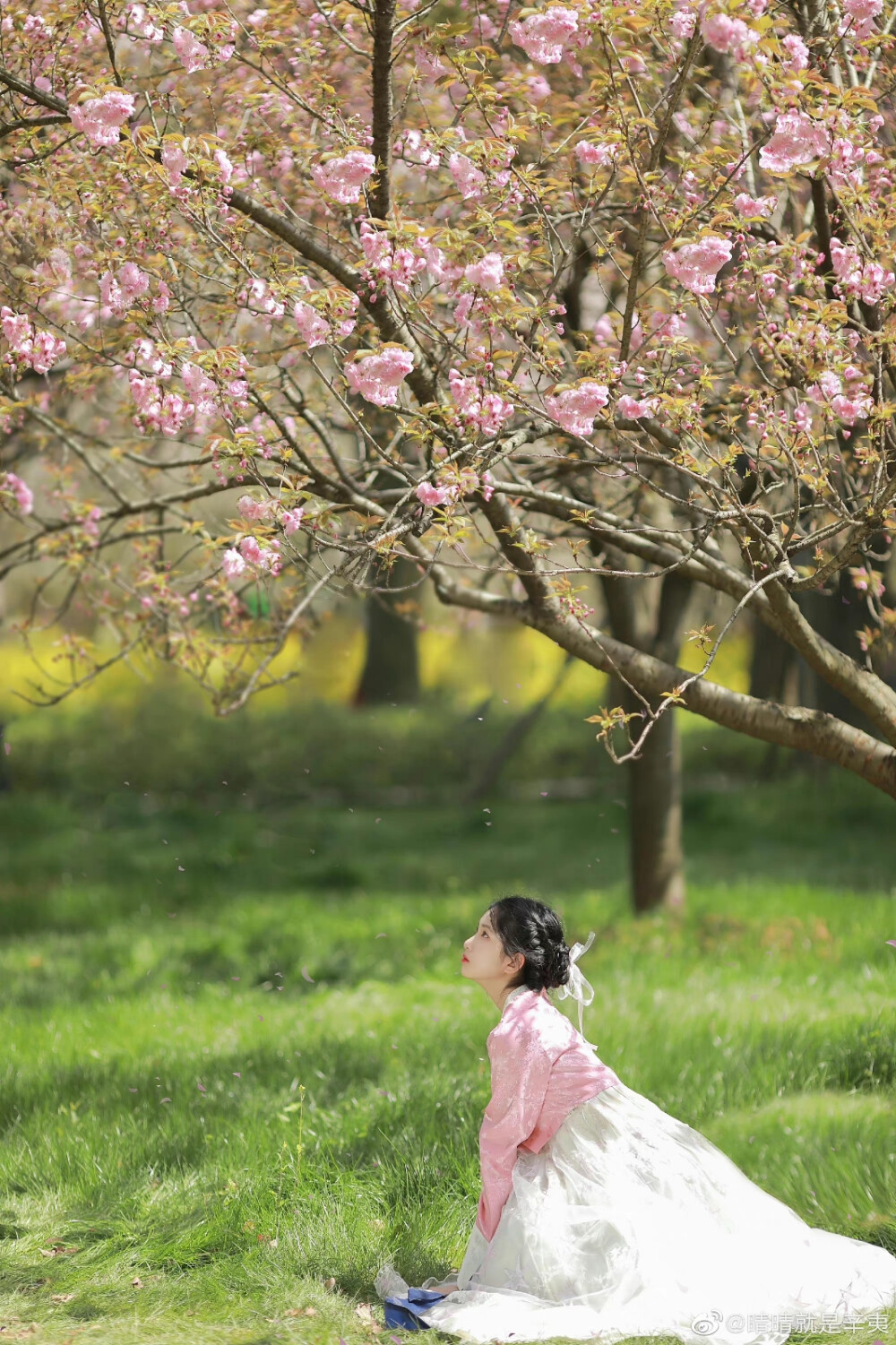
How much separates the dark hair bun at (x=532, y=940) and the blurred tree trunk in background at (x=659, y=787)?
394cm

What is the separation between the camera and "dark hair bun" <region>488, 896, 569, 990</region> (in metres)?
4.03

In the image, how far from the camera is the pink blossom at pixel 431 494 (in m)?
3.77

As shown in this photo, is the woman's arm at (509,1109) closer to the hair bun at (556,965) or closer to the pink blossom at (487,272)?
the hair bun at (556,965)

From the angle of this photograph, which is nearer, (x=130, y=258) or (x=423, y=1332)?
(x=423, y=1332)

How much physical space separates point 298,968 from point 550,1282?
4.56 metres

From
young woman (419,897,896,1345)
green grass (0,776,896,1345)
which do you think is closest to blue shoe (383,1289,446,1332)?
young woman (419,897,896,1345)

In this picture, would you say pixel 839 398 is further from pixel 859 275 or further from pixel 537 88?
pixel 537 88

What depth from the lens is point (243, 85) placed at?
5.04m

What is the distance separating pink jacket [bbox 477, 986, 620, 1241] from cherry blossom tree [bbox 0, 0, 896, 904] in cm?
90

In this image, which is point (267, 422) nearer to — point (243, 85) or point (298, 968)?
point (243, 85)

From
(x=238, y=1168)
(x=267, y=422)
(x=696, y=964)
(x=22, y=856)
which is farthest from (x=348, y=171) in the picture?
(x=22, y=856)

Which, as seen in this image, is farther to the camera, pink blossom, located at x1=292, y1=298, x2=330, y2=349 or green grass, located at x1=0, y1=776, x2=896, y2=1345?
green grass, located at x1=0, y1=776, x2=896, y2=1345

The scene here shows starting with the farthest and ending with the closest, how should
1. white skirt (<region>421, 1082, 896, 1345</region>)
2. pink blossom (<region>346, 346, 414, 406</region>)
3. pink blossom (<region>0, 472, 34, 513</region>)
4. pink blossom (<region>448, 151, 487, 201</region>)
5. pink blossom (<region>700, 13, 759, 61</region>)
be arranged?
1. pink blossom (<region>0, 472, 34, 513</region>)
2. pink blossom (<region>448, 151, 487, 201</region>)
3. pink blossom (<region>346, 346, 414, 406</region>)
4. white skirt (<region>421, 1082, 896, 1345</region>)
5. pink blossom (<region>700, 13, 759, 61</region>)

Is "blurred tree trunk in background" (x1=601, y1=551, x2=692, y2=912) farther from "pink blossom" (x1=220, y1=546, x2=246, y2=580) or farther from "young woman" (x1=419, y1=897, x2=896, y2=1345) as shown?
"pink blossom" (x1=220, y1=546, x2=246, y2=580)
